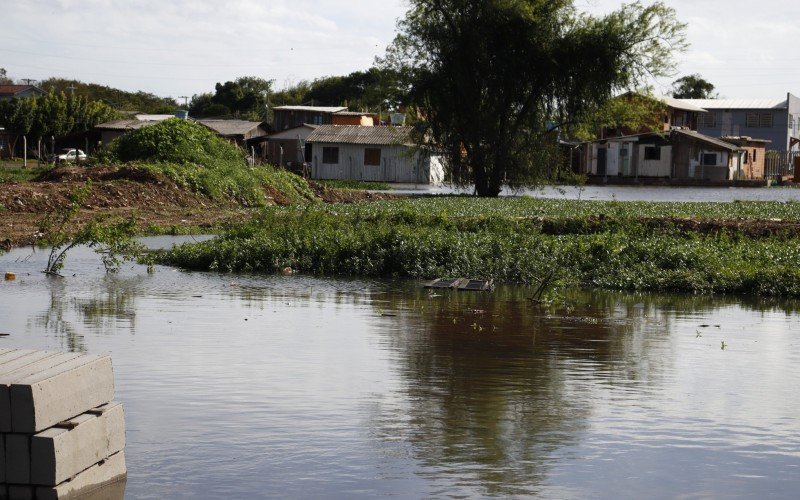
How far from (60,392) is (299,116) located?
88227 mm

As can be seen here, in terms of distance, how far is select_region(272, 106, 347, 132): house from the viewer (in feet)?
306

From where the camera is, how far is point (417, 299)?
1702 centimetres

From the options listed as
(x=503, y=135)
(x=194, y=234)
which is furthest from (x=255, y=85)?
(x=194, y=234)

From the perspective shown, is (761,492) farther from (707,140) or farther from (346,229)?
(707,140)

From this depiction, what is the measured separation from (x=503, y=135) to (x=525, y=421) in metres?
42.0

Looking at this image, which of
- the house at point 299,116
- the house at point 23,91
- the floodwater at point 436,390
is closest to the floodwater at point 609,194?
the house at point 299,116

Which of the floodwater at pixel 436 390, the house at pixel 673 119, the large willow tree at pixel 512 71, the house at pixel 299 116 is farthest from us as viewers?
the house at pixel 299 116

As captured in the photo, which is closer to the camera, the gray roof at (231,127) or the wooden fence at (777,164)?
the gray roof at (231,127)

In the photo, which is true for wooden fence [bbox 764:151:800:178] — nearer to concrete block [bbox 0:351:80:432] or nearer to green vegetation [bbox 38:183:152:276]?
green vegetation [bbox 38:183:152:276]

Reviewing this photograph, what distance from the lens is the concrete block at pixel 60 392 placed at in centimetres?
624

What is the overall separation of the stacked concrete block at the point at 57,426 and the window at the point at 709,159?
83.0 m

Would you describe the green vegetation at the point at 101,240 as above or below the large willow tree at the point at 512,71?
below

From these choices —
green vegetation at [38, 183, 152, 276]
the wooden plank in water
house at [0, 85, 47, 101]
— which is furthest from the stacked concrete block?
house at [0, 85, 47, 101]

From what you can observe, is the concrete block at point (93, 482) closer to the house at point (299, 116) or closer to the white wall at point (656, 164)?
the white wall at point (656, 164)
